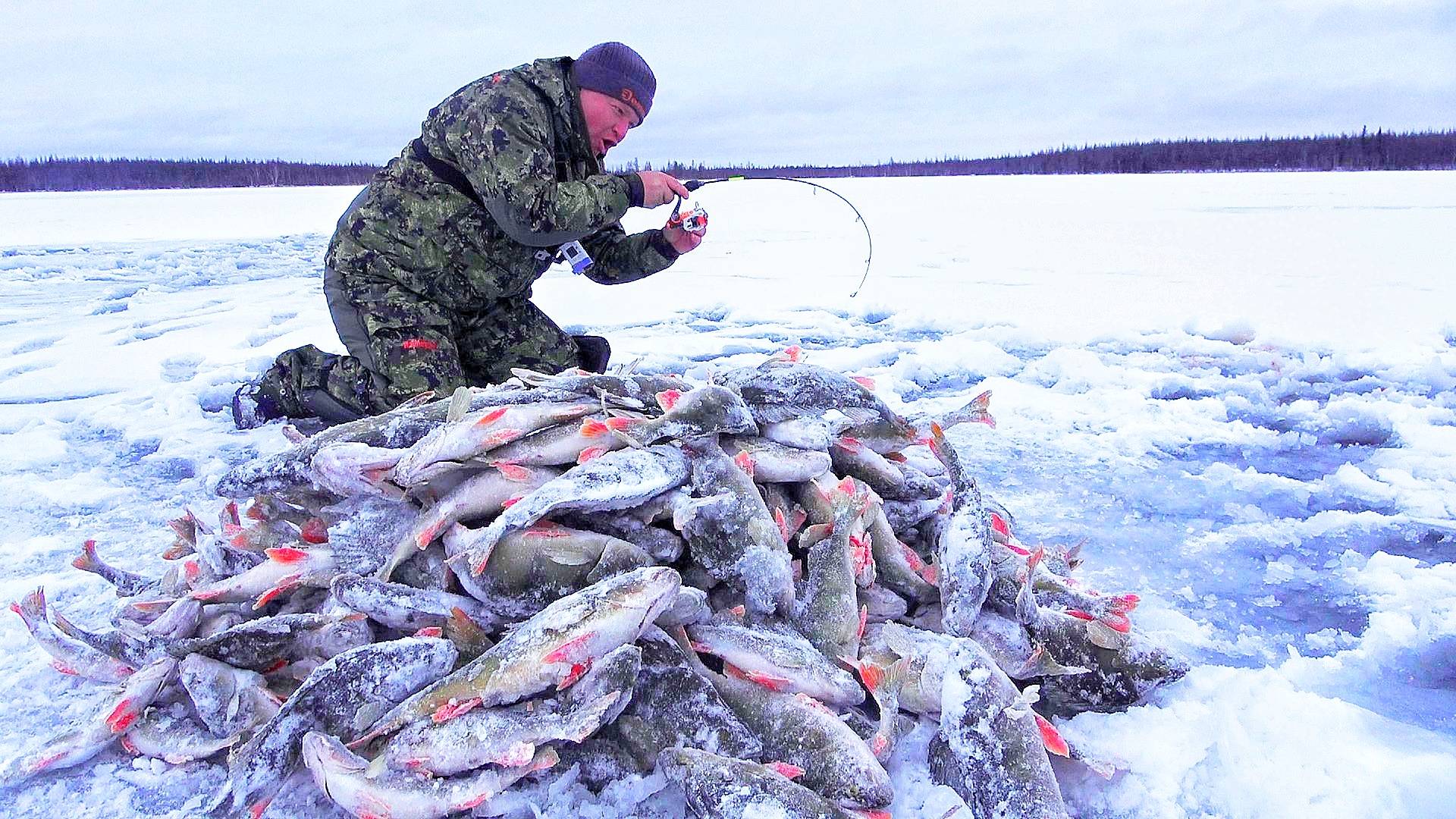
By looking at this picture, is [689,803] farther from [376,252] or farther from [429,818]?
[376,252]

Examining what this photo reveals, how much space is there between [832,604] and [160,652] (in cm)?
206

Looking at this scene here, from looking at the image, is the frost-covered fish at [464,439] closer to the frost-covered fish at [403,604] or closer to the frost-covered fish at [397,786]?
the frost-covered fish at [403,604]

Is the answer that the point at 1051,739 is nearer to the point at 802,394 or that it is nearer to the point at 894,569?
the point at 894,569

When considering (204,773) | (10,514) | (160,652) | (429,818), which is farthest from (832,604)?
(10,514)

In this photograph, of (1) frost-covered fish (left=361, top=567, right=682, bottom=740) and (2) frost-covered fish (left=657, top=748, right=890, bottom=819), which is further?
(1) frost-covered fish (left=361, top=567, right=682, bottom=740)

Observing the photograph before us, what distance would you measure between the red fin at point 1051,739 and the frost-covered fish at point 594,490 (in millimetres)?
1247

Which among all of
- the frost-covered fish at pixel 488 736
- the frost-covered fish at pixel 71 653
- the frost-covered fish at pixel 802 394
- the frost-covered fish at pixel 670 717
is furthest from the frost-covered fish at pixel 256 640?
the frost-covered fish at pixel 802 394

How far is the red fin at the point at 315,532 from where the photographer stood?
316 centimetres

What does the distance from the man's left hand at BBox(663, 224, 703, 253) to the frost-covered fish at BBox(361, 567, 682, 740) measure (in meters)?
3.21

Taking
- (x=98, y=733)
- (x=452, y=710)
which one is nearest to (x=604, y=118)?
(x=452, y=710)

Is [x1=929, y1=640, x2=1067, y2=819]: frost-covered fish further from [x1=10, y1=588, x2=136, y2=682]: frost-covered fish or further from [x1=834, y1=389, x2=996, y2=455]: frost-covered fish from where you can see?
[x1=10, y1=588, x2=136, y2=682]: frost-covered fish

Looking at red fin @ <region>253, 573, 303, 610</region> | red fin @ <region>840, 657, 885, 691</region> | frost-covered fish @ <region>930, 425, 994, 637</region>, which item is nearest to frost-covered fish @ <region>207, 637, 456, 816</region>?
red fin @ <region>253, 573, 303, 610</region>

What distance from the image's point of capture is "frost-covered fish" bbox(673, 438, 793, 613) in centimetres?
Answer: 275

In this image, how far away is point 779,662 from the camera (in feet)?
8.41
